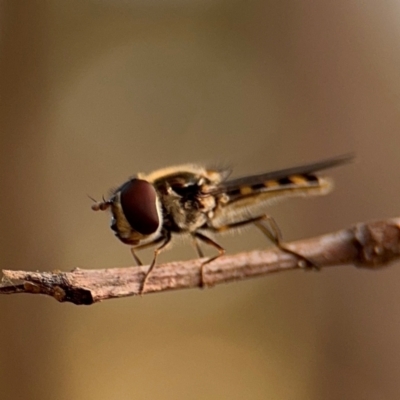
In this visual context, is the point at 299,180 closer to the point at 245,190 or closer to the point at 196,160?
the point at 245,190

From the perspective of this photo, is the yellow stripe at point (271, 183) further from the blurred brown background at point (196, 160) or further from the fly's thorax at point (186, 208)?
the blurred brown background at point (196, 160)

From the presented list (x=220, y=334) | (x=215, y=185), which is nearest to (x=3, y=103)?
(x=220, y=334)

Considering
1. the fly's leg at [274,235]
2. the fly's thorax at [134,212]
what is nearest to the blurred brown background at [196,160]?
the fly's leg at [274,235]

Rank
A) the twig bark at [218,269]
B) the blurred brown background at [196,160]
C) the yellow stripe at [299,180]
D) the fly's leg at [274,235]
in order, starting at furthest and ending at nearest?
1. the blurred brown background at [196,160]
2. the yellow stripe at [299,180]
3. the fly's leg at [274,235]
4. the twig bark at [218,269]

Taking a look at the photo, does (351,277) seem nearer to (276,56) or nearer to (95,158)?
(276,56)

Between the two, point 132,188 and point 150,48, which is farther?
point 150,48

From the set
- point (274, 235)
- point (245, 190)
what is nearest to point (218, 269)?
point (274, 235)

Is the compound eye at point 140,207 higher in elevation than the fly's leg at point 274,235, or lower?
higher

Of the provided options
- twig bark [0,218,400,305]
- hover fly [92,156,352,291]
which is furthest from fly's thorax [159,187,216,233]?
twig bark [0,218,400,305]
